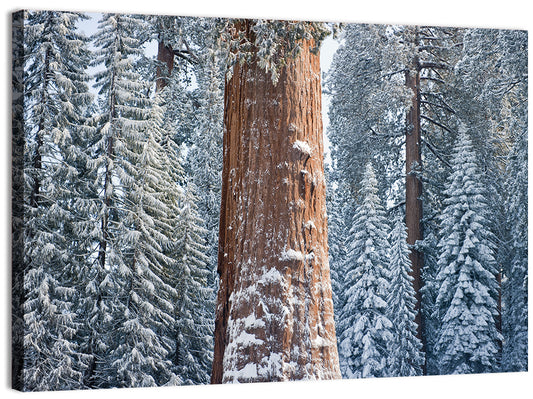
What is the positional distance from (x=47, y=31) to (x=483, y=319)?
3.79 m

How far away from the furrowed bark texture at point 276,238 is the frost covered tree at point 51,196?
103 centimetres

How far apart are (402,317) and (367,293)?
1.08 feet

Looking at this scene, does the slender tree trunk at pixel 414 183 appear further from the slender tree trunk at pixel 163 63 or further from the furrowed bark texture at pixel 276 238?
the slender tree trunk at pixel 163 63

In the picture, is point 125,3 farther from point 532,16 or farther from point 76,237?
point 532,16

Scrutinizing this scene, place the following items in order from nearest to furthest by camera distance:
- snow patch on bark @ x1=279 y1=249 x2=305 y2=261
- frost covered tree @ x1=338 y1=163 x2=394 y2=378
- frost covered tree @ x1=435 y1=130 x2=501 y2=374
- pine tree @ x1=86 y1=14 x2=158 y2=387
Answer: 1. snow patch on bark @ x1=279 y1=249 x2=305 y2=261
2. pine tree @ x1=86 y1=14 x2=158 y2=387
3. frost covered tree @ x1=338 y1=163 x2=394 y2=378
4. frost covered tree @ x1=435 y1=130 x2=501 y2=374

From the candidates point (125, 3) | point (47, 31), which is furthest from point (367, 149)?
point (47, 31)

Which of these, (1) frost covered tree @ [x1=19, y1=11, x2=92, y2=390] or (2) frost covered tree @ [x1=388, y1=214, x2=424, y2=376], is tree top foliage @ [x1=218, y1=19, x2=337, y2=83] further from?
(2) frost covered tree @ [x1=388, y1=214, x2=424, y2=376]

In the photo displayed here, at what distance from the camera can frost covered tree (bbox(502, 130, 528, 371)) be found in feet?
20.1

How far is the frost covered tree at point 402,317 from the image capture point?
19.4 feet

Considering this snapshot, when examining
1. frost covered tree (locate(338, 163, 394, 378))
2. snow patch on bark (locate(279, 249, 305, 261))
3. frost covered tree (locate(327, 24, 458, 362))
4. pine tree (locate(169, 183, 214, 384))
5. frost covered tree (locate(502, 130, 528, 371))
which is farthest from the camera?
frost covered tree (locate(502, 130, 528, 371))

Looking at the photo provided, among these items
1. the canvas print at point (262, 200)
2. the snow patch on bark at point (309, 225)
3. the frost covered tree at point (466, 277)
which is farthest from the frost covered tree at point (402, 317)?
the snow patch on bark at point (309, 225)

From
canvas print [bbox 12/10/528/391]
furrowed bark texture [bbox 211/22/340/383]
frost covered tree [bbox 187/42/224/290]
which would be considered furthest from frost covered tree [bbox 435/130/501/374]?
frost covered tree [bbox 187/42/224/290]

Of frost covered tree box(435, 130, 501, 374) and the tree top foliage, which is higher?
the tree top foliage

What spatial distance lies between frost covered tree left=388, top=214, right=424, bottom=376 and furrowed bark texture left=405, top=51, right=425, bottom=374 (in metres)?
0.05
